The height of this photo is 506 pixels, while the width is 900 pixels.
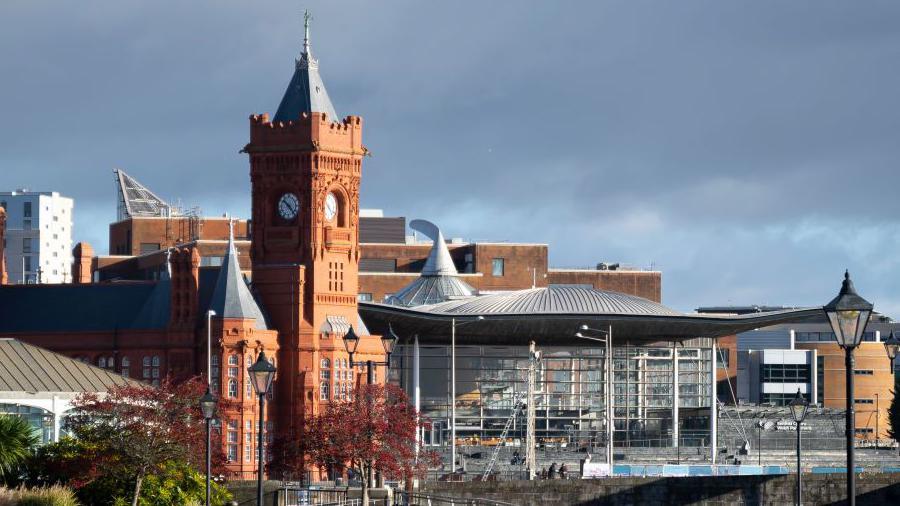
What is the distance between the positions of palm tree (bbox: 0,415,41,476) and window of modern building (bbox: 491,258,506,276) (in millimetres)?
122705

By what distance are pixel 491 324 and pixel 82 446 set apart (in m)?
70.9

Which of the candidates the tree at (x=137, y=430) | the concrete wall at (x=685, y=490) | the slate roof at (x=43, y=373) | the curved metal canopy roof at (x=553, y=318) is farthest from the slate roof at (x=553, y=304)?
the tree at (x=137, y=430)

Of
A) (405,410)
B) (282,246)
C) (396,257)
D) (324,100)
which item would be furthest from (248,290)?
(396,257)

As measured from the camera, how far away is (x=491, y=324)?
446 ft

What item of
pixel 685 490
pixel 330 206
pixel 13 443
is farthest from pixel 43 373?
pixel 330 206

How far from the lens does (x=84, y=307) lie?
116 m

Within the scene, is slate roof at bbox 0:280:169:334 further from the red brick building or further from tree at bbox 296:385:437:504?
tree at bbox 296:385:437:504

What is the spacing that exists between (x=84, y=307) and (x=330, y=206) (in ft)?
47.3

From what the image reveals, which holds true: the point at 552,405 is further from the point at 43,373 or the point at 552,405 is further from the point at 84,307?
the point at 43,373

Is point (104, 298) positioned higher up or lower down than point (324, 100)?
lower down

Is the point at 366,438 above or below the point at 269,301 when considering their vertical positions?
below

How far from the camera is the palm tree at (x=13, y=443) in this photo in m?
63.0

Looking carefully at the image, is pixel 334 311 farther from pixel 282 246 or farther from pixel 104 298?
pixel 104 298

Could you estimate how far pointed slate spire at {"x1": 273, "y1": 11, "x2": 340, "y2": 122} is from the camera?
114m
